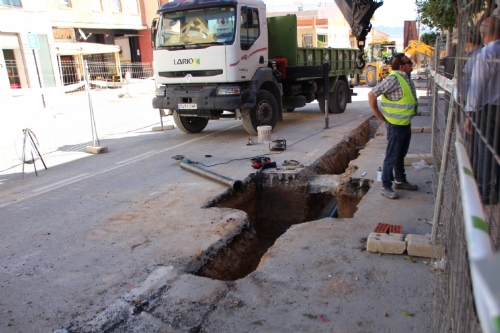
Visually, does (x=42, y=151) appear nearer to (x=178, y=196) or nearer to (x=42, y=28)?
(x=178, y=196)

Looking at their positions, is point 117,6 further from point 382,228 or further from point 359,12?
point 382,228

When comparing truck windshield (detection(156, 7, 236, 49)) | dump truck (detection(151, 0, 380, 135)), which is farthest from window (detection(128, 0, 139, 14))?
truck windshield (detection(156, 7, 236, 49))

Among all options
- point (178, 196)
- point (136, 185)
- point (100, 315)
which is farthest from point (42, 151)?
point (100, 315)

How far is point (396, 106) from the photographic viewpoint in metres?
4.85

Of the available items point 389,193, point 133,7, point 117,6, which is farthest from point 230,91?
point 133,7

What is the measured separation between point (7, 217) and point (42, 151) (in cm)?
506

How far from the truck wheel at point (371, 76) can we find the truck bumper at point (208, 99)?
1645cm

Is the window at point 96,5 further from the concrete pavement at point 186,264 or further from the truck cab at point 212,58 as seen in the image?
the concrete pavement at point 186,264

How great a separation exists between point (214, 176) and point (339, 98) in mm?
8298

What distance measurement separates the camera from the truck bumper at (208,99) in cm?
870

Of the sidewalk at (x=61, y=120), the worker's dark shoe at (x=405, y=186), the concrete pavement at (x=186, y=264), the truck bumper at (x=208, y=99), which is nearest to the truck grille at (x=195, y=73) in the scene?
the truck bumper at (x=208, y=99)

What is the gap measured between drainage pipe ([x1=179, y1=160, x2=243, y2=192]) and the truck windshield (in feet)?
10.1

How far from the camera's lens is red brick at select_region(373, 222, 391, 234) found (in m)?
3.94

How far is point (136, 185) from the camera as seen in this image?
6340 mm
